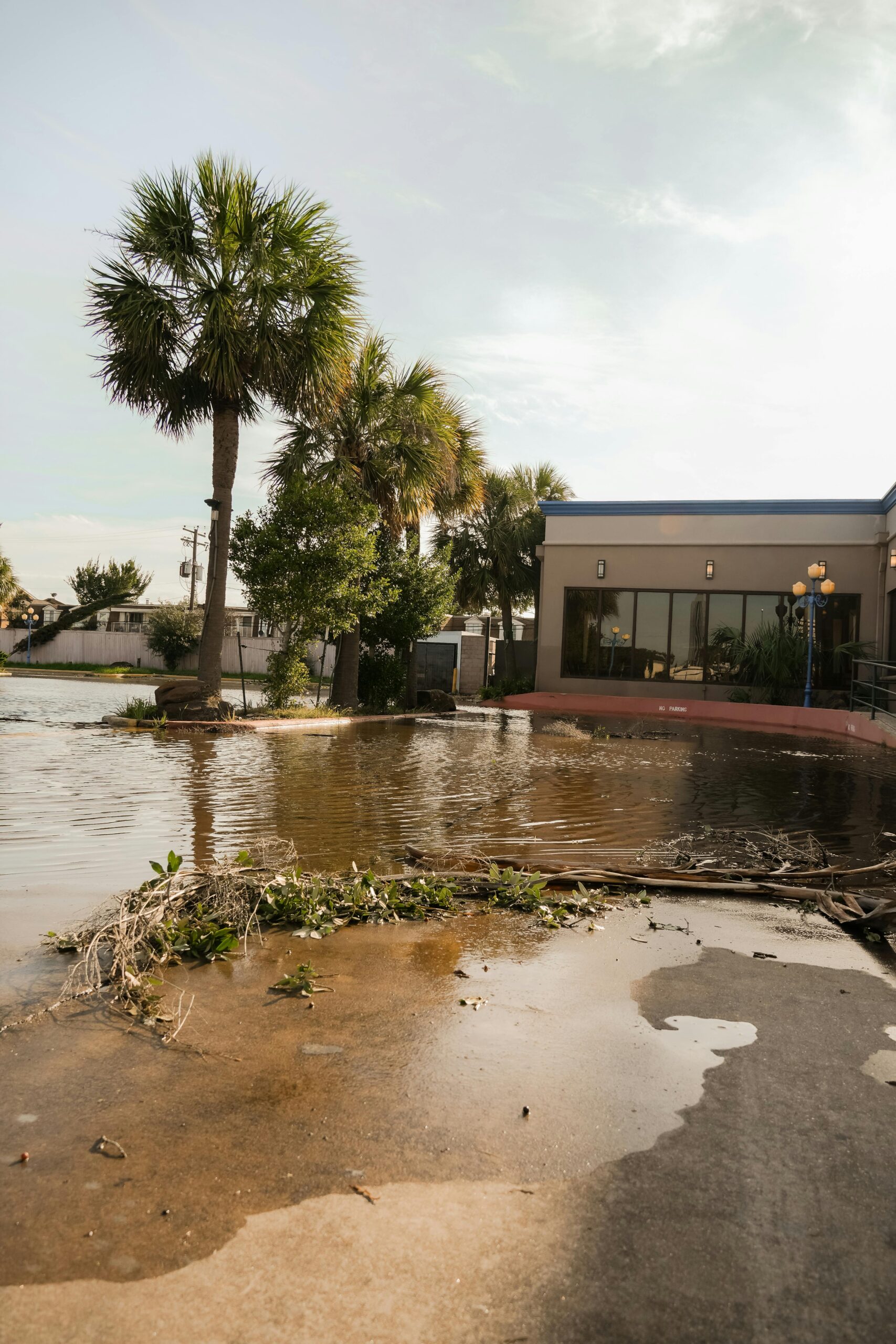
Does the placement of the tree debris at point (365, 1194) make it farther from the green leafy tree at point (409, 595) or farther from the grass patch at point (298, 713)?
the green leafy tree at point (409, 595)

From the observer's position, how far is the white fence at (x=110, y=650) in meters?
43.0

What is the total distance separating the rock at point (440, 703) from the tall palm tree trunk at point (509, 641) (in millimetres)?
8672

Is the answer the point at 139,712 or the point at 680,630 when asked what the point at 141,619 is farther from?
the point at 139,712

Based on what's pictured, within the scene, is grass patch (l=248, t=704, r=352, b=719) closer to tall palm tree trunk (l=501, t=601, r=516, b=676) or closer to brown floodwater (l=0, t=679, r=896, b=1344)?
brown floodwater (l=0, t=679, r=896, b=1344)

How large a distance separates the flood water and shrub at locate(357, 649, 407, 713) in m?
5.55

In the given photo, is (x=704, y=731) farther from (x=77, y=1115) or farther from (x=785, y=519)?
(x=77, y=1115)

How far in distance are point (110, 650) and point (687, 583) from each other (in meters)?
29.1

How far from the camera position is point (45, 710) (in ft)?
55.2

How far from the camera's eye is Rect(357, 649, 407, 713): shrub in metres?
20.7

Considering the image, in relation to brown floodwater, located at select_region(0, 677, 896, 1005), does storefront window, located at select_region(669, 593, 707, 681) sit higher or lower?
higher

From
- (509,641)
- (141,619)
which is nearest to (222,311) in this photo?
(509,641)

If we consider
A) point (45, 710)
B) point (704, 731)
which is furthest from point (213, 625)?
point (704, 731)

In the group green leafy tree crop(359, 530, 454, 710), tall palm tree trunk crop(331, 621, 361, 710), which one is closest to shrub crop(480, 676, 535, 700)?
green leafy tree crop(359, 530, 454, 710)

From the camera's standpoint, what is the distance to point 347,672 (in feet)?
64.1
